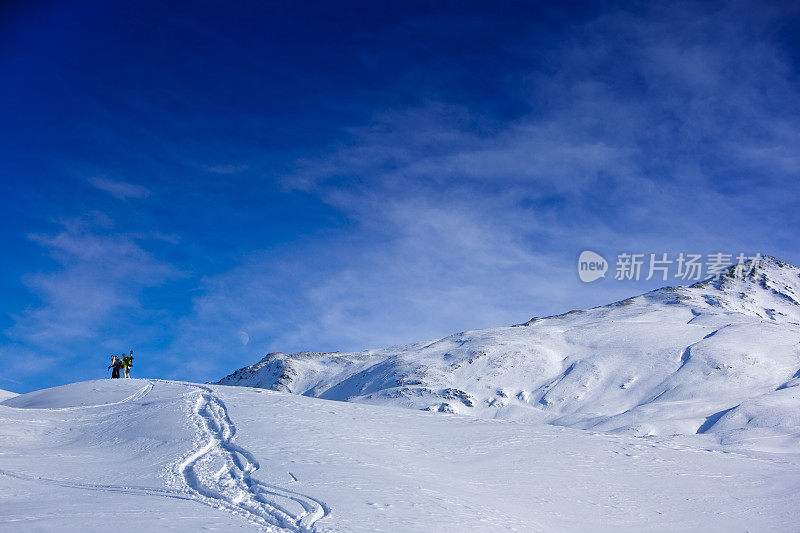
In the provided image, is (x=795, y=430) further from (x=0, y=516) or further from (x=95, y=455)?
(x=0, y=516)

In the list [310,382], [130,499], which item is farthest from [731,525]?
[310,382]

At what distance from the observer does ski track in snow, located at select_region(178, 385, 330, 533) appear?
31.5ft

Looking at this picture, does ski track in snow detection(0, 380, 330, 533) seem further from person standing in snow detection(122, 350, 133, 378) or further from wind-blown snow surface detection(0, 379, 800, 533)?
person standing in snow detection(122, 350, 133, 378)

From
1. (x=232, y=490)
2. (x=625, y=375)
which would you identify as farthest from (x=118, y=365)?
(x=625, y=375)

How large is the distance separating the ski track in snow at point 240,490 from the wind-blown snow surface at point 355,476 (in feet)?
0.14

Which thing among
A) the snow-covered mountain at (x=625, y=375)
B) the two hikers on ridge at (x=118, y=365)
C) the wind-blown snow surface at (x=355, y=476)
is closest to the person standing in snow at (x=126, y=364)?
the two hikers on ridge at (x=118, y=365)

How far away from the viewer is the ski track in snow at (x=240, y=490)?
9602mm

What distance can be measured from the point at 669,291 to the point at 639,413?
78.7 metres

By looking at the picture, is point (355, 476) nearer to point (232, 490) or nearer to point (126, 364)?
point (232, 490)

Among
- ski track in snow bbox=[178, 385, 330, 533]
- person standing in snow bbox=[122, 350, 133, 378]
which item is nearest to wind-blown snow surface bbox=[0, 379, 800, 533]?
ski track in snow bbox=[178, 385, 330, 533]

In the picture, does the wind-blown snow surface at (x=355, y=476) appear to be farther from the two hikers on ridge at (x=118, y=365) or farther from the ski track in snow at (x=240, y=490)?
the two hikers on ridge at (x=118, y=365)

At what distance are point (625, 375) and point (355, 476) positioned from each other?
196ft

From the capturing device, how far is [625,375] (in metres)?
64.9

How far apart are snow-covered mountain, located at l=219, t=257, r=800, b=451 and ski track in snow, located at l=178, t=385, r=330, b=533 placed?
33.3 meters
